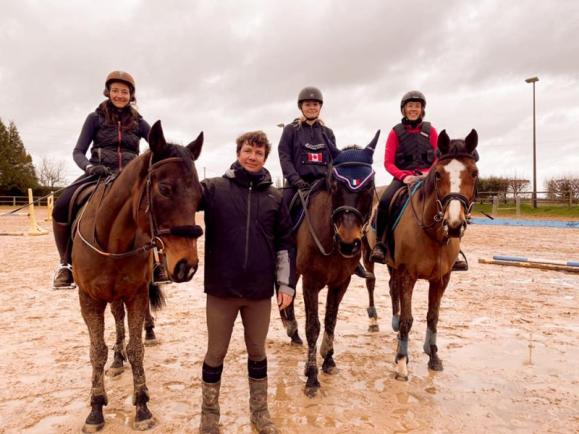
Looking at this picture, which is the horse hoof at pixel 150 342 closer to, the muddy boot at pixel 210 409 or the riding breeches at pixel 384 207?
the muddy boot at pixel 210 409

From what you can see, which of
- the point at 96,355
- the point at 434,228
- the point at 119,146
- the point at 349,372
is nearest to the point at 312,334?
the point at 349,372

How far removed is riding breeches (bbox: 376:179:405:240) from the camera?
5.10 m

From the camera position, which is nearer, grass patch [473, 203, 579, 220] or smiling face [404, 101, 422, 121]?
smiling face [404, 101, 422, 121]

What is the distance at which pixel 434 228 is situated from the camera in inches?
163

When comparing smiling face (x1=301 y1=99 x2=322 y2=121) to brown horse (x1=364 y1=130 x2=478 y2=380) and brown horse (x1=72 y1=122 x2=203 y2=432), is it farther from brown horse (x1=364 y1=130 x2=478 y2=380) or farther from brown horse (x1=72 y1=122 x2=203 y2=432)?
brown horse (x1=72 y1=122 x2=203 y2=432)

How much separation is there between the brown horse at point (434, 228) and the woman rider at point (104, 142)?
3140 millimetres

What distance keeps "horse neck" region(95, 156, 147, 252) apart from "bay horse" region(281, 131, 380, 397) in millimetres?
1703

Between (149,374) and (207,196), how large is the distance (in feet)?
7.74

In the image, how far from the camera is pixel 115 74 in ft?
12.7

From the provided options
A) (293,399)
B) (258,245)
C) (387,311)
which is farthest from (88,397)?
(387,311)

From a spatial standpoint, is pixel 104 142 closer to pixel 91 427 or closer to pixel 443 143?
pixel 91 427

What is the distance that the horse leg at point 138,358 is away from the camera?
3.16 metres

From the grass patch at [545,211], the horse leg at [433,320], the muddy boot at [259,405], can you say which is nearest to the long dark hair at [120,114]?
the muddy boot at [259,405]

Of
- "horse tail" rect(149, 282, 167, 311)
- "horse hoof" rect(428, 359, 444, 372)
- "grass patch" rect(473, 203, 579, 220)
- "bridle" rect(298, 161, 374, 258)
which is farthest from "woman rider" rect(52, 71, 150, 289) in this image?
"grass patch" rect(473, 203, 579, 220)
